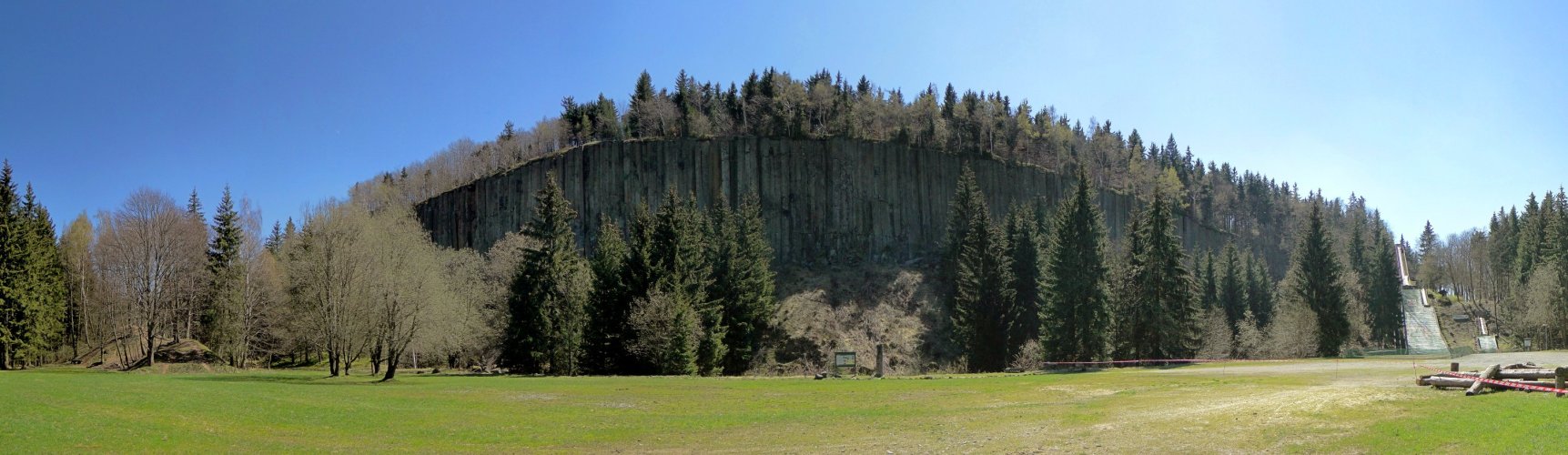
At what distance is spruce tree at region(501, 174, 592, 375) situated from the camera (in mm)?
51469

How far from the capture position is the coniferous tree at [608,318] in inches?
2053

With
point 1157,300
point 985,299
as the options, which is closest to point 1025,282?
point 985,299

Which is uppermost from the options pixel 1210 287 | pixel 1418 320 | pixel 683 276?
pixel 683 276

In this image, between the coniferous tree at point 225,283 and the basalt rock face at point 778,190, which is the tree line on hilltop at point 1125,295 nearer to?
the basalt rock face at point 778,190

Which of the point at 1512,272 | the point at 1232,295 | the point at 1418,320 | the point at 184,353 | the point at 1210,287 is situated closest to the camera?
the point at 184,353

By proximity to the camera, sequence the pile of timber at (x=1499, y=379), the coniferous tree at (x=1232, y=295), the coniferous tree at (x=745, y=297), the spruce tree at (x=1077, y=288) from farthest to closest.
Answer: the coniferous tree at (x=1232, y=295)
the coniferous tree at (x=745, y=297)
the spruce tree at (x=1077, y=288)
the pile of timber at (x=1499, y=379)

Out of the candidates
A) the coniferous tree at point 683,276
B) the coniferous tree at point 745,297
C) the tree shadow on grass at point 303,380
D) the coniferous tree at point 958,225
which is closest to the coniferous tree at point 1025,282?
the coniferous tree at point 958,225

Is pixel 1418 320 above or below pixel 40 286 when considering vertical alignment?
below

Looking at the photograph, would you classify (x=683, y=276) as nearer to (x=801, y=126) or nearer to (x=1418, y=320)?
(x=801, y=126)

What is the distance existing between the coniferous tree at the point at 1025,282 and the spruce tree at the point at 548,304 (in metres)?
32.6

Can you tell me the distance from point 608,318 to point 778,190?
48.2 metres

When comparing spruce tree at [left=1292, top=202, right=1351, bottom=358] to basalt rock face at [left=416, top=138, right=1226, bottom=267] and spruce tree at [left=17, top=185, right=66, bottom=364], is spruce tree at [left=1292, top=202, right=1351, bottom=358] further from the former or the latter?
spruce tree at [left=17, top=185, right=66, bottom=364]

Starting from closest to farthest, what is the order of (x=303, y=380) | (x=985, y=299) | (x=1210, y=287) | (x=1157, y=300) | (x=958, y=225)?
(x=303, y=380) < (x=1157, y=300) < (x=985, y=299) < (x=958, y=225) < (x=1210, y=287)

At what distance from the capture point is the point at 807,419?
2334cm
